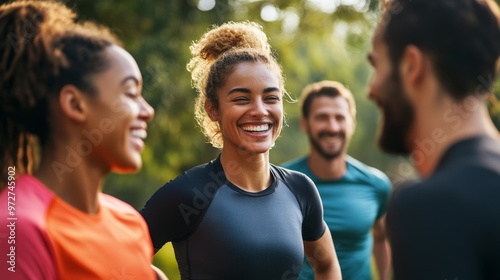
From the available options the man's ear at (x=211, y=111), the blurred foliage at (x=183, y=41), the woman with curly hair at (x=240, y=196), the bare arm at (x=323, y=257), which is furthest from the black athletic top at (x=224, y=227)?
the blurred foliage at (x=183, y=41)

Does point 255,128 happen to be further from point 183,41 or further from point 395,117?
point 183,41

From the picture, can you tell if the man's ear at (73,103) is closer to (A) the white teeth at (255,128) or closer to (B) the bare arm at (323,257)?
(A) the white teeth at (255,128)

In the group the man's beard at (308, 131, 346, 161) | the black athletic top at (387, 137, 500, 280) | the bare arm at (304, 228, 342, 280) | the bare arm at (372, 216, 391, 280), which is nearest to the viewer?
the black athletic top at (387, 137, 500, 280)

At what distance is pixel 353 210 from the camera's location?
6230mm

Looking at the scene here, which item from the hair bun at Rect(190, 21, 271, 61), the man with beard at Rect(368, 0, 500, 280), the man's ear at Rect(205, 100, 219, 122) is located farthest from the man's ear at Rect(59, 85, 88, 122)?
the hair bun at Rect(190, 21, 271, 61)

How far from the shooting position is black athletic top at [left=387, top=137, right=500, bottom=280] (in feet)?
7.02

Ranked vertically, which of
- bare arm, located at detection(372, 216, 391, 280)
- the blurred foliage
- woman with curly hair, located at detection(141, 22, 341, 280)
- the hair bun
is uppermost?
the blurred foliage

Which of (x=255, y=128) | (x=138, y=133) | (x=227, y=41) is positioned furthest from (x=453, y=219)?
(x=227, y=41)

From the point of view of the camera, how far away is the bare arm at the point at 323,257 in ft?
13.6

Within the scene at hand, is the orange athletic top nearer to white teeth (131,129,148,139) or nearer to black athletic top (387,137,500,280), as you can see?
white teeth (131,129,148,139)

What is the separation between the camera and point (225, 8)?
12156 millimetres

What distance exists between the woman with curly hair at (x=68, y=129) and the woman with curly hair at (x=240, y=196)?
91cm

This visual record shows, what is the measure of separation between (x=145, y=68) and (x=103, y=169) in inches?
304

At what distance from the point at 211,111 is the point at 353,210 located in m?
2.35
